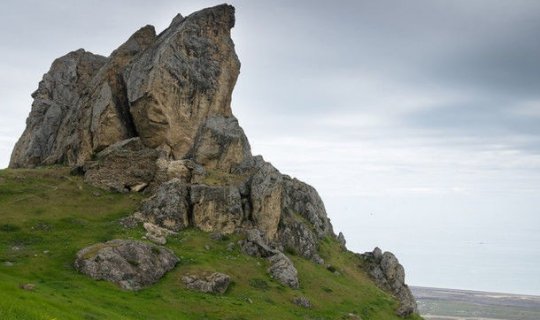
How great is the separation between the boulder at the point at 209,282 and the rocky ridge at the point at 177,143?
10080 millimetres

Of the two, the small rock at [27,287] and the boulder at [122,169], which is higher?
the boulder at [122,169]

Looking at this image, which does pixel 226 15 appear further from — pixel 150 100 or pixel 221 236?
pixel 221 236

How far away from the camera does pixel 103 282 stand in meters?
53.7

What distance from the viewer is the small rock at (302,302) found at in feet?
207

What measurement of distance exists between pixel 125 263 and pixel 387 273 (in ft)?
190

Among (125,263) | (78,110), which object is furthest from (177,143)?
(125,263)

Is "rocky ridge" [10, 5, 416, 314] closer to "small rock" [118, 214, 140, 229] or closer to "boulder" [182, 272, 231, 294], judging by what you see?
"small rock" [118, 214, 140, 229]

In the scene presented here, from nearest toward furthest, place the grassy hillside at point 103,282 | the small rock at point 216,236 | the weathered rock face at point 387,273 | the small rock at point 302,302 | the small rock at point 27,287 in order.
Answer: the small rock at point 27,287 → the grassy hillside at point 103,282 → the small rock at point 302,302 → the small rock at point 216,236 → the weathered rock face at point 387,273

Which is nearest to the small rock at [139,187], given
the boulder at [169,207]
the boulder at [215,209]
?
the boulder at [169,207]

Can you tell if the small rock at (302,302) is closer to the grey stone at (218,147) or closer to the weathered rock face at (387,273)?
the weathered rock face at (387,273)

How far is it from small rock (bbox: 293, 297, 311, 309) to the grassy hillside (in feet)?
2.22

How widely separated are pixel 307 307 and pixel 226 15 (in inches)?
2735

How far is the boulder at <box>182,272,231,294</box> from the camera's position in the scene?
193ft

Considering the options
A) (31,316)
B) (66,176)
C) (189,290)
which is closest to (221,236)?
(189,290)
